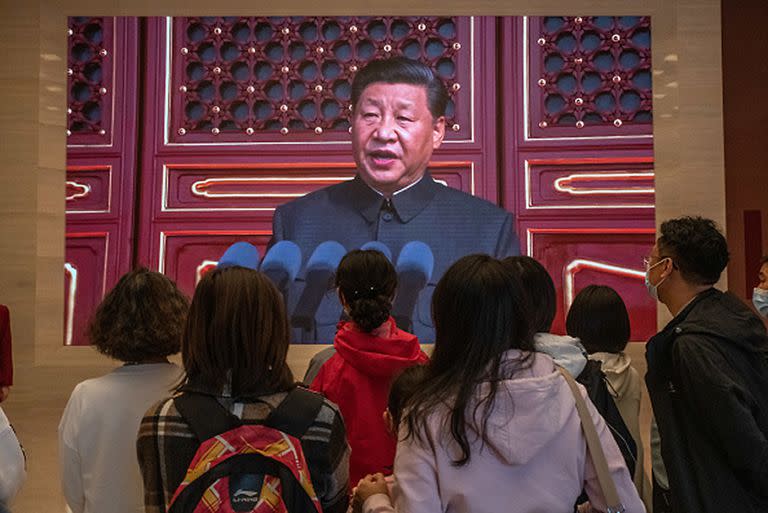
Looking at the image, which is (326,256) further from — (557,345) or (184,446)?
(184,446)

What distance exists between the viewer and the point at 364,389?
8.80ft

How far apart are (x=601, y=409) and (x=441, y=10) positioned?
389 cm

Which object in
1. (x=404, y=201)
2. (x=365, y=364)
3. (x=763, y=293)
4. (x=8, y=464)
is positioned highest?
(x=404, y=201)

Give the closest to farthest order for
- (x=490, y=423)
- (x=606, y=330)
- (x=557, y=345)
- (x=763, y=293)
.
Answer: (x=490, y=423), (x=557, y=345), (x=606, y=330), (x=763, y=293)

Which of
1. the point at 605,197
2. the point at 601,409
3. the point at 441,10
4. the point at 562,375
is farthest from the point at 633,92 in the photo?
the point at 562,375

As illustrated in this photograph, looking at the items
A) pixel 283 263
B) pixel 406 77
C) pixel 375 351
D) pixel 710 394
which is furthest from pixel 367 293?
pixel 406 77

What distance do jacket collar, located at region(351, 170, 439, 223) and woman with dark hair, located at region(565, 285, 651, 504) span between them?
9.29ft

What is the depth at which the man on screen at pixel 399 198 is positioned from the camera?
5852mm

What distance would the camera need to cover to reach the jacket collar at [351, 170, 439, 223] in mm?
5875

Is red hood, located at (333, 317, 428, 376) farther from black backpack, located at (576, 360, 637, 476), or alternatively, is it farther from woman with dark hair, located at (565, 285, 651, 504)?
woman with dark hair, located at (565, 285, 651, 504)

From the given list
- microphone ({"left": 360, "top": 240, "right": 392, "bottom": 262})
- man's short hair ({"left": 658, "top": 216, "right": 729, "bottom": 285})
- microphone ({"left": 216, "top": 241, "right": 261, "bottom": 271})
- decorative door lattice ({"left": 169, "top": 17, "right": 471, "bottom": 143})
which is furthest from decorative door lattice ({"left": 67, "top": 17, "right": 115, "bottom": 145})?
man's short hair ({"left": 658, "top": 216, "right": 729, "bottom": 285})

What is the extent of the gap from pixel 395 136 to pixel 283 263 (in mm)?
1022

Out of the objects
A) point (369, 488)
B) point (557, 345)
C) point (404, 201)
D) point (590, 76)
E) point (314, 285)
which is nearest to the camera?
point (369, 488)

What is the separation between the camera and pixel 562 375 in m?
1.88
